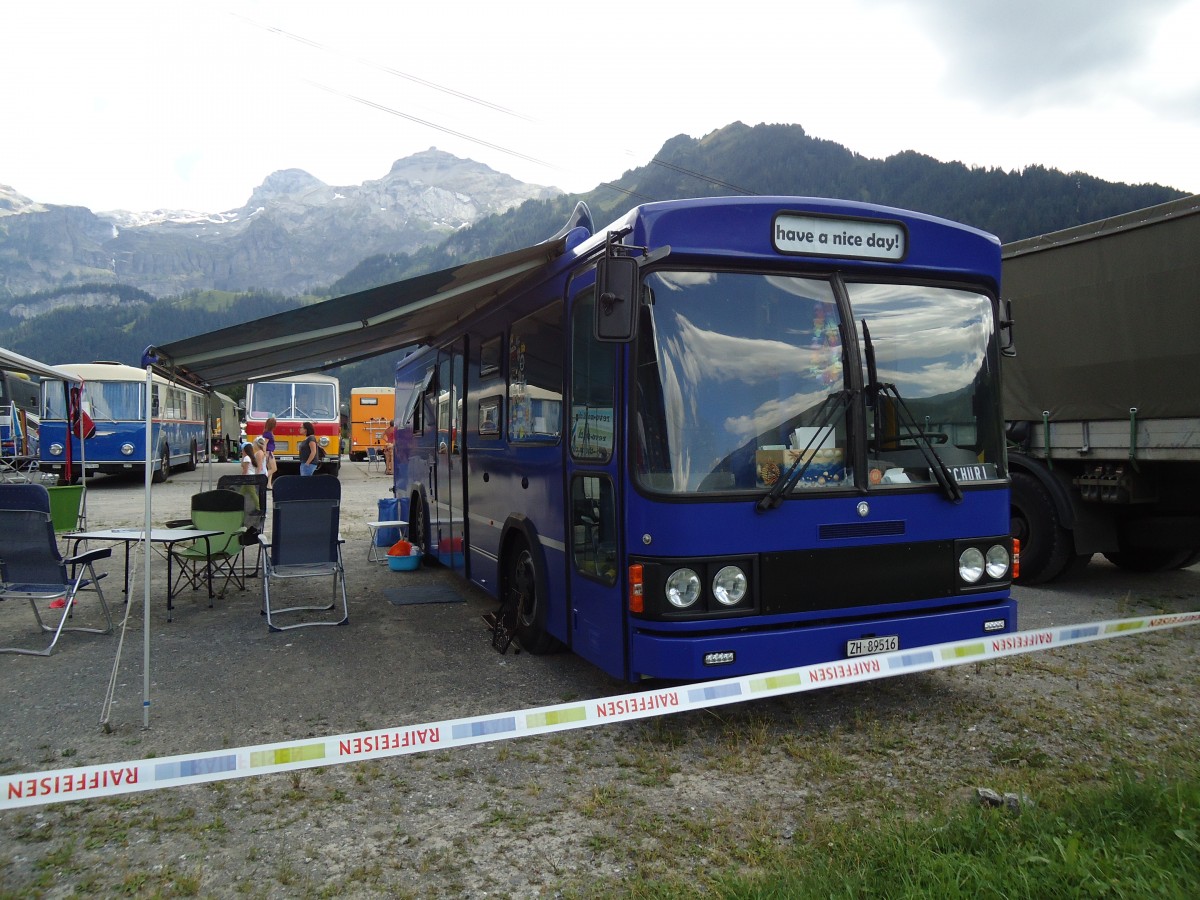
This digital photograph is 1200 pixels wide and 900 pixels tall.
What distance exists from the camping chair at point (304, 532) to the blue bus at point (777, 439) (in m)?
3.12

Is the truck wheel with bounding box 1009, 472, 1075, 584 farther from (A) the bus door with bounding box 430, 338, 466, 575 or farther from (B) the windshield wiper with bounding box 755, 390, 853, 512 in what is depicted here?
(A) the bus door with bounding box 430, 338, 466, 575

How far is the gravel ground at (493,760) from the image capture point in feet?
11.2

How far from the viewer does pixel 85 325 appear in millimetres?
159250

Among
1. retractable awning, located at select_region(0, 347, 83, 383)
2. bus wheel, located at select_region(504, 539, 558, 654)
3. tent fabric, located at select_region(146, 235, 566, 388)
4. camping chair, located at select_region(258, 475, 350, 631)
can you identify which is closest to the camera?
tent fabric, located at select_region(146, 235, 566, 388)

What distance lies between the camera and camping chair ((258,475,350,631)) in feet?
25.1

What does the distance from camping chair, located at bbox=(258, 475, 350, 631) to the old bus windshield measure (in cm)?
421

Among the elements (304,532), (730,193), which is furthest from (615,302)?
(730,193)

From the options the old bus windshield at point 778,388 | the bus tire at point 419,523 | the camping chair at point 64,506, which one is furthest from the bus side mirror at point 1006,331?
the camping chair at point 64,506

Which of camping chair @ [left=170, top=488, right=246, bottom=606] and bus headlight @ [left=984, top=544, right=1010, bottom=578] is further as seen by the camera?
camping chair @ [left=170, top=488, right=246, bottom=606]

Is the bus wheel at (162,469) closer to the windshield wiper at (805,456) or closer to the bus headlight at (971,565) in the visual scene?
the windshield wiper at (805,456)

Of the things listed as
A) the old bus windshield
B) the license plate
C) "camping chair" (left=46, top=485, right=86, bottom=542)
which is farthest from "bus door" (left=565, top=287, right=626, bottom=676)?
"camping chair" (left=46, top=485, right=86, bottom=542)

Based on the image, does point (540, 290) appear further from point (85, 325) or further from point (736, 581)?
point (85, 325)

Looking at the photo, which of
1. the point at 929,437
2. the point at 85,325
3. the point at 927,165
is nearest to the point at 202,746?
the point at 929,437

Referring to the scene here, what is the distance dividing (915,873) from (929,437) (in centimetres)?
250
